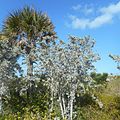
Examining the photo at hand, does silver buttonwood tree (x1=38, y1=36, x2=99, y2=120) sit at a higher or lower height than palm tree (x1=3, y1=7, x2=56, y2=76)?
lower

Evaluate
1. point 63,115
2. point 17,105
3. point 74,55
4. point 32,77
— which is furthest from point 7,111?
point 74,55

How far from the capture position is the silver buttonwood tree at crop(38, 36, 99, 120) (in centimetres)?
1534

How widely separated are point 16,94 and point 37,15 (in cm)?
459

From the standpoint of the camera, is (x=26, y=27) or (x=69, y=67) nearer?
(x=69, y=67)

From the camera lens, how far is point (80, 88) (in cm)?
1597

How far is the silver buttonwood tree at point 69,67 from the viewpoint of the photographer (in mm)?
15336

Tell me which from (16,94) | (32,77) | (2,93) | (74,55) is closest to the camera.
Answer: (74,55)

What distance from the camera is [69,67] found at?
50.3ft

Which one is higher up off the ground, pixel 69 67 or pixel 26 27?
pixel 26 27

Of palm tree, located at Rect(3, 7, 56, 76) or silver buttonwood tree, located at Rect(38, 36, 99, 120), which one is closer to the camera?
silver buttonwood tree, located at Rect(38, 36, 99, 120)

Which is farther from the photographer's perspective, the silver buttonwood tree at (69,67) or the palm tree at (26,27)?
the palm tree at (26,27)

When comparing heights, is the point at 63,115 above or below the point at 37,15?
below

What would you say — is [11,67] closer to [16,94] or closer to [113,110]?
[16,94]

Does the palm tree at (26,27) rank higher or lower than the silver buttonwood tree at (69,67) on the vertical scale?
higher
